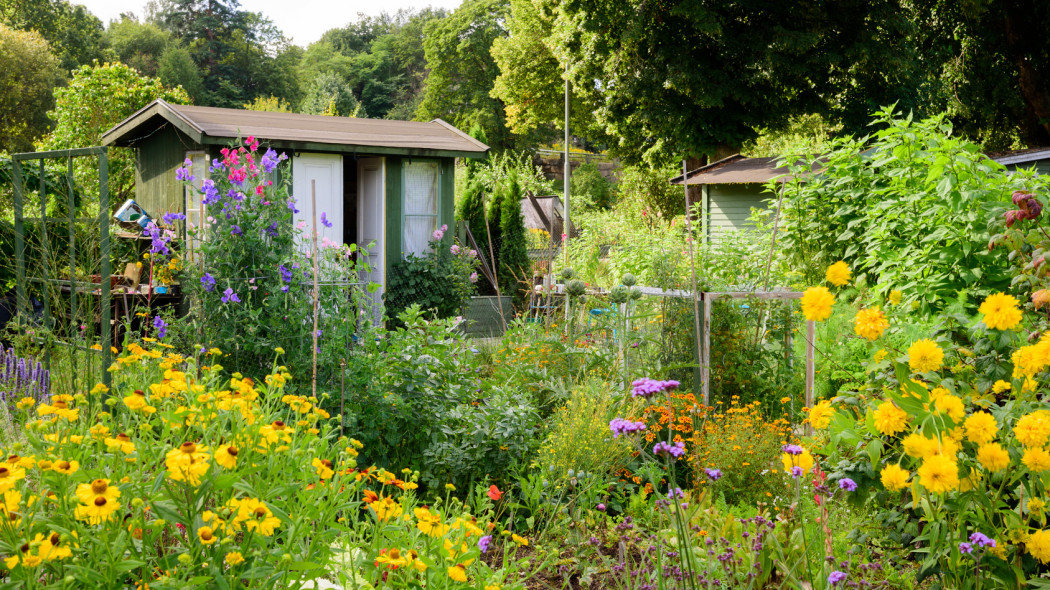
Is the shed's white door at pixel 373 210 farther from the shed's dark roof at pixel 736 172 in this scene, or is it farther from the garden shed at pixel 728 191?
the garden shed at pixel 728 191

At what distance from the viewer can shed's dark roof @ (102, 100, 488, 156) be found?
368 inches

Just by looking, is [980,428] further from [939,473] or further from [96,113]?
[96,113]

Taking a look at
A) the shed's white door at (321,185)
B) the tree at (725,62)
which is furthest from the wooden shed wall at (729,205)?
the shed's white door at (321,185)

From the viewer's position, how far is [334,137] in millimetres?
10031

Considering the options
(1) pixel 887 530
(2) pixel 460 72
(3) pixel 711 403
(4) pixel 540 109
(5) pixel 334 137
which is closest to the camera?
(1) pixel 887 530

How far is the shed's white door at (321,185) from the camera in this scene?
391 inches

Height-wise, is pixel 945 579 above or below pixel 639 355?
below

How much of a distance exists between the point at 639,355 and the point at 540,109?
1719 centimetres

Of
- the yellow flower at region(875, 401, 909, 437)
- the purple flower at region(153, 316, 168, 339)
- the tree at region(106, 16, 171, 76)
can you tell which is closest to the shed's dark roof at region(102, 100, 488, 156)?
the purple flower at region(153, 316, 168, 339)

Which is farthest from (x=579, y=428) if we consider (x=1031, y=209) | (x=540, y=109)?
(x=540, y=109)

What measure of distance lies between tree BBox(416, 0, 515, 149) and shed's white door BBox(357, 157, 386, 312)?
20.9 metres

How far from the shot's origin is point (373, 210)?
35.6 ft

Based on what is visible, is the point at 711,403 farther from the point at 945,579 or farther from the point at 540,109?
the point at 540,109

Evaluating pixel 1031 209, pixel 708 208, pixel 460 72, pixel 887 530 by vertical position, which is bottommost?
pixel 887 530
